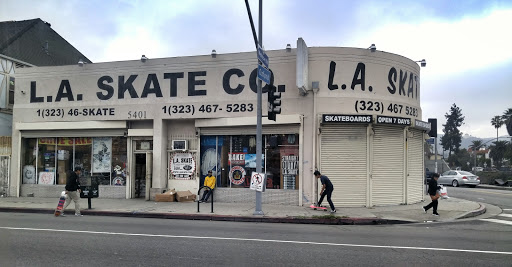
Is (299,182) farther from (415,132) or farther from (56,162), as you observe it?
(56,162)

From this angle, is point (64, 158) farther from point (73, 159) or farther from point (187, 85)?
point (187, 85)

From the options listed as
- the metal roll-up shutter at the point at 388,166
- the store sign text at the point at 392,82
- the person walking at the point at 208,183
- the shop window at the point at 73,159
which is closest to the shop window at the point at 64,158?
the shop window at the point at 73,159

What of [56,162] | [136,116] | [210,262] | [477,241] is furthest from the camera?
[56,162]

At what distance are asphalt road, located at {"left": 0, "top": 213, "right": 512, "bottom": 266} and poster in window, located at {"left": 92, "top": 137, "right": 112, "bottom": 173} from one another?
632 centimetres

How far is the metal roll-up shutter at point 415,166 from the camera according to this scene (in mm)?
16234

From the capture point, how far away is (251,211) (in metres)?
13.8

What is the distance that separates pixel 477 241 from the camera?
355 inches

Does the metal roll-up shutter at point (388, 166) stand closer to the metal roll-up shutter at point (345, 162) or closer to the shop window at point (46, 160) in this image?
the metal roll-up shutter at point (345, 162)

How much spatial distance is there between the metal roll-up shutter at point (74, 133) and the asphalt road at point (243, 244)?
664 cm

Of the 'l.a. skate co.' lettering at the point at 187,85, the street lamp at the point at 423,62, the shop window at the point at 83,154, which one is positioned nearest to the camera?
the 'l.a. skate co.' lettering at the point at 187,85

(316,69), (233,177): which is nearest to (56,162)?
(233,177)

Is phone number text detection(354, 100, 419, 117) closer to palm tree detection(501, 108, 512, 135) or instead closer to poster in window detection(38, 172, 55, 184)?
poster in window detection(38, 172, 55, 184)

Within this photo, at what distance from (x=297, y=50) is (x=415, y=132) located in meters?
6.60

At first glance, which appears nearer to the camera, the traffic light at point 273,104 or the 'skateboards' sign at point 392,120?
the traffic light at point 273,104
